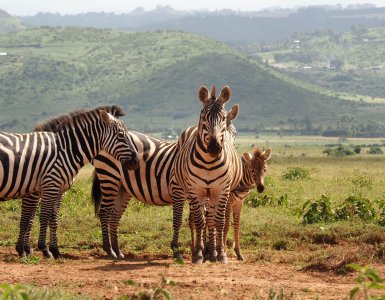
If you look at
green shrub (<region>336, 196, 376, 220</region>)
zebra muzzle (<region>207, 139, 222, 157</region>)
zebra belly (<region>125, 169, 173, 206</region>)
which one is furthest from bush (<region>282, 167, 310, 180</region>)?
zebra muzzle (<region>207, 139, 222, 157</region>)

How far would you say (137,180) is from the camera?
14.2 m

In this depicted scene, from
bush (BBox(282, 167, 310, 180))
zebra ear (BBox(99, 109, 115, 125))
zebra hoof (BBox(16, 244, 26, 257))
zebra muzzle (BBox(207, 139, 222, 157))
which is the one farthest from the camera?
bush (BBox(282, 167, 310, 180))

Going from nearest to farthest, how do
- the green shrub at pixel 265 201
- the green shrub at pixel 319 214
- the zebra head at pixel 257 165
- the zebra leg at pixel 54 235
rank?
the zebra leg at pixel 54 235, the zebra head at pixel 257 165, the green shrub at pixel 319 214, the green shrub at pixel 265 201

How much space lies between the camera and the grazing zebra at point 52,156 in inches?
521

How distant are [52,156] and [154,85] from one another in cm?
14786

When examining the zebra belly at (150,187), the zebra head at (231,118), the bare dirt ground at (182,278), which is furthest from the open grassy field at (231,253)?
the zebra head at (231,118)

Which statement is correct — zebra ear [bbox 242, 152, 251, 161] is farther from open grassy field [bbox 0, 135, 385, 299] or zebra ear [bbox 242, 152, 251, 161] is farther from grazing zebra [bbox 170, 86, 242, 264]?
open grassy field [bbox 0, 135, 385, 299]

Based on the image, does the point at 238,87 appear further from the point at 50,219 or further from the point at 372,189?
the point at 50,219

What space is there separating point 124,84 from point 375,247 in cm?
15600

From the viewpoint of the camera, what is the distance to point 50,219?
44.9 feet

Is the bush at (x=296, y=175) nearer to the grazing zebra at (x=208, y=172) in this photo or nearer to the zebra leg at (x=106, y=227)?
the zebra leg at (x=106, y=227)

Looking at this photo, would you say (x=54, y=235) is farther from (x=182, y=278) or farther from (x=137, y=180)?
(x=182, y=278)

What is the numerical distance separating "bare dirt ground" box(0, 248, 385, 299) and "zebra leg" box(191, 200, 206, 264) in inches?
9.4

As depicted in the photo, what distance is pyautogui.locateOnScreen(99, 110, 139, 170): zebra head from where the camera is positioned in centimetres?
1367
